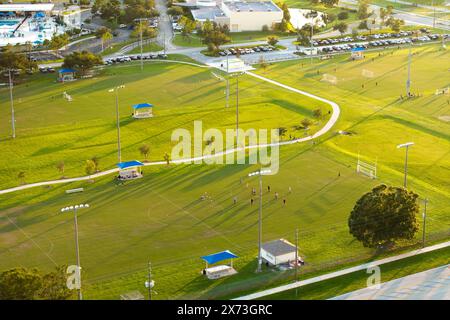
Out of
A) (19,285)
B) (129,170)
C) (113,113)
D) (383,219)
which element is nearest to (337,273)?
(383,219)

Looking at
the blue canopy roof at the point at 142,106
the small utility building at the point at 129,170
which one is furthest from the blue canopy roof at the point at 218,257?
the blue canopy roof at the point at 142,106

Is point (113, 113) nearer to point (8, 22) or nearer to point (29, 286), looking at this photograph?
point (29, 286)

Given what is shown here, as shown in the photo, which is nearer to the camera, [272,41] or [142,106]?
[142,106]

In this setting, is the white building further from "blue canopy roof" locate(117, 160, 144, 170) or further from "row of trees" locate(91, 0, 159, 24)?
"blue canopy roof" locate(117, 160, 144, 170)

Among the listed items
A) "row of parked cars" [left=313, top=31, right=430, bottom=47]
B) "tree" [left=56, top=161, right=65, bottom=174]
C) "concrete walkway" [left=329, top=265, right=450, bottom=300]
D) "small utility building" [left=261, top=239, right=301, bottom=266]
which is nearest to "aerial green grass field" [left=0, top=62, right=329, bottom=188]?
Result: "tree" [left=56, top=161, right=65, bottom=174]

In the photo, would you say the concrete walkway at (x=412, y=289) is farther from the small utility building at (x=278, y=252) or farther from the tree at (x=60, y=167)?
the tree at (x=60, y=167)

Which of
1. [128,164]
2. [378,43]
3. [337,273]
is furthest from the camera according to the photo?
[378,43]

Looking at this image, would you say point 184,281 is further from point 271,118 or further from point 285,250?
point 271,118
